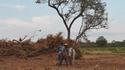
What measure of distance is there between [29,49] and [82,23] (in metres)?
14.2

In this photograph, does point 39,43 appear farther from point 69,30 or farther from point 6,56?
point 69,30

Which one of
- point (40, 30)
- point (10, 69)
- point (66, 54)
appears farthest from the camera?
point (40, 30)

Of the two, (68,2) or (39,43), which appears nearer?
(39,43)

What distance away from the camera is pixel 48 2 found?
5012cm

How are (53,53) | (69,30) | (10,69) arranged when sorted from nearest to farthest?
(10,69), (53,53), (69,30)

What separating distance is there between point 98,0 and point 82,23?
3057mm

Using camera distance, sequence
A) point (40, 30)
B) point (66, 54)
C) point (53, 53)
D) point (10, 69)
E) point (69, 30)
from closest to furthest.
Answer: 1. point (10, 69)
2. point (66, 54)
3. point (40, 30)
4. point (53, 53)
5. point (69, 30)

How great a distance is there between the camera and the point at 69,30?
49.9 m

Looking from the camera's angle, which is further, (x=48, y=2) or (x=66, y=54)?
(x=48, y=2)

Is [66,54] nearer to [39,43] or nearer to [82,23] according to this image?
[39,43]

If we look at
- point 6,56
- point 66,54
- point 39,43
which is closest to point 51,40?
point 39,43

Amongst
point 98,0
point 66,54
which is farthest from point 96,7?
point 66,54

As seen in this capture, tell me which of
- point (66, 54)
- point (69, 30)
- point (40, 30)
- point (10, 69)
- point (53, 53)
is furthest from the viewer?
point (69, 30)

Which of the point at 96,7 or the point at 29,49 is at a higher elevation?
the point at 96,7
